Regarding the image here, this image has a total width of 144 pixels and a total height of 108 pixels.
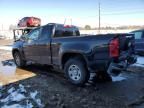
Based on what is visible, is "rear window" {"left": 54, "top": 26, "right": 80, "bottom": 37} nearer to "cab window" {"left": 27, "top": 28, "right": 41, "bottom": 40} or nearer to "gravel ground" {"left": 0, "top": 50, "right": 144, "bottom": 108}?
"cab window" {"left": 27, "top": 28, "right": 41, "bottom": 40}

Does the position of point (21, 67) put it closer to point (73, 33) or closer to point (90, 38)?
point (73, 33)

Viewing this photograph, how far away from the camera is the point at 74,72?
6.96 m

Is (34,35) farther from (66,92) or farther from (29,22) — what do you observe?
(29,22)

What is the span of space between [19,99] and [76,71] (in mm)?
1894

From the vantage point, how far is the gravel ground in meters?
5.47

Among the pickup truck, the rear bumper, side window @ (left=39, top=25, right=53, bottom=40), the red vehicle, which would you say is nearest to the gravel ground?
the pickup truck

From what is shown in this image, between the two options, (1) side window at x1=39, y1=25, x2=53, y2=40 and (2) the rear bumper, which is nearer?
(2) the rear bumper

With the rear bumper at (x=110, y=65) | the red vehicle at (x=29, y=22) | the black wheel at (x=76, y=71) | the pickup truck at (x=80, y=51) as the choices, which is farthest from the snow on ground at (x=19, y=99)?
the red vehicle at (x=29, y=22)

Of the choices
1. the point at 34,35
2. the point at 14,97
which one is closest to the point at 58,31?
the point at 34,35

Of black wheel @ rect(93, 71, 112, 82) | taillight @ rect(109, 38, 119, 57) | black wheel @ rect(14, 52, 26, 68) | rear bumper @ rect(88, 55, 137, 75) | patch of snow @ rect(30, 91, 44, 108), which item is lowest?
patch of snow @ rect(30, 91, 44, 108)

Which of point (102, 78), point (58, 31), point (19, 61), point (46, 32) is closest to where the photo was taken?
point (102, 78)

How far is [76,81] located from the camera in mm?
6906

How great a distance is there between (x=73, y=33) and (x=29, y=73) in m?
2.40

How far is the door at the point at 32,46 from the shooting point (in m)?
8.85
